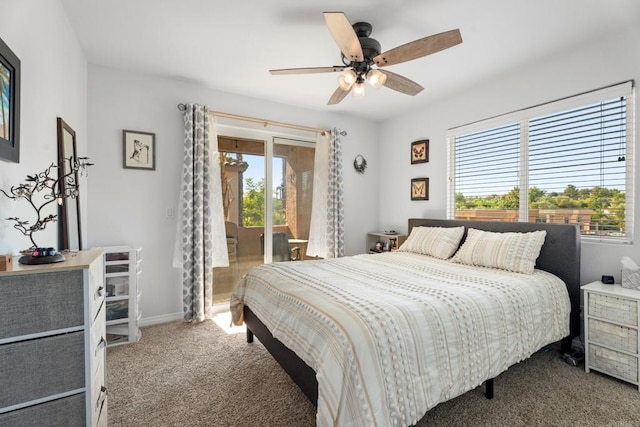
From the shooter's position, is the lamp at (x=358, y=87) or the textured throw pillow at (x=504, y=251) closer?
A: the lamp at (x=358, y=87)

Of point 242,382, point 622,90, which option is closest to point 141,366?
point 242,382

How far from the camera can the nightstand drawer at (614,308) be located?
203cm

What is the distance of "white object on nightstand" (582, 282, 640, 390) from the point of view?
2.03m

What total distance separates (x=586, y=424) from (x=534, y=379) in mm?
448

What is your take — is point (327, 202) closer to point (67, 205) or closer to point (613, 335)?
point (67, 205)

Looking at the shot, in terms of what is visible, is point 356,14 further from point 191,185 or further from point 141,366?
point 141,366

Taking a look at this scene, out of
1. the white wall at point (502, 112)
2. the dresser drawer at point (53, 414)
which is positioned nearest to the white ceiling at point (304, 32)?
the white wall at point (502, 112)

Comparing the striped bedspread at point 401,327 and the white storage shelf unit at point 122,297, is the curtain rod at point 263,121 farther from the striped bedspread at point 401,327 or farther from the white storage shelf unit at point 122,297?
the striped bedspread at point 401,327

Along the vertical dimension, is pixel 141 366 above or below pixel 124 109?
below

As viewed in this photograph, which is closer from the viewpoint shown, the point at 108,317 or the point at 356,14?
the point at 356,14

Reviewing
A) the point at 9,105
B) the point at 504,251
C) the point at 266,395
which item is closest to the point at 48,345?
the point at 9,105

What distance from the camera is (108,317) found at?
274cm

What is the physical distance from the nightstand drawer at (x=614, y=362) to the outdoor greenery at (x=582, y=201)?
0.99 meters

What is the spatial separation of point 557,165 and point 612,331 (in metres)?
1.47
